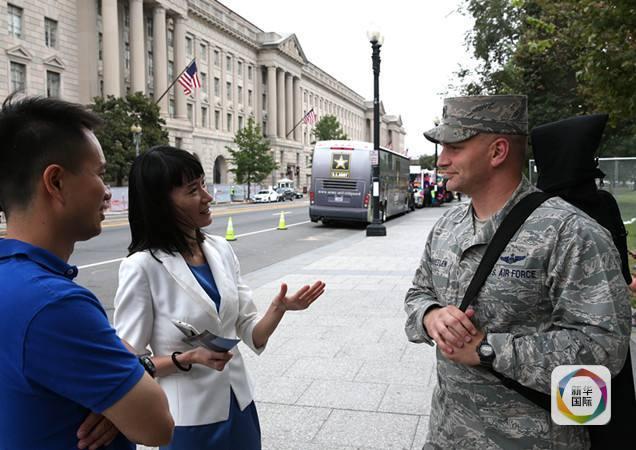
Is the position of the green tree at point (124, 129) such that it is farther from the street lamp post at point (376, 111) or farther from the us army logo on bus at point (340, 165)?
the street lamp post at point (376, 111)

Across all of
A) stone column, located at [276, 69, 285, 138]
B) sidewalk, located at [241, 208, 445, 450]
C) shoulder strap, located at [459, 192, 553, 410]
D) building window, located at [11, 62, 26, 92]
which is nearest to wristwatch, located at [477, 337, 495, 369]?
shoulder strap, located at [459, 192, 553, 410]

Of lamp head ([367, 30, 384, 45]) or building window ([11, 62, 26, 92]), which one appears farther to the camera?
building window ([11, 62, 26, 92])

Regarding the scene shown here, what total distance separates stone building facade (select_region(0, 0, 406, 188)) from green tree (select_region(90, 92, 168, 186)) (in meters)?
5.41

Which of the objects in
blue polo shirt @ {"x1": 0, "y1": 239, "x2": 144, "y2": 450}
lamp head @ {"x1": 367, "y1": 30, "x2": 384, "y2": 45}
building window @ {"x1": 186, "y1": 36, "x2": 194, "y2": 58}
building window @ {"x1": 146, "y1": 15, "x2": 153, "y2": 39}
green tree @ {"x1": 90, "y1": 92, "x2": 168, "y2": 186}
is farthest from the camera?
building window @ {"x1": 186, "y1": 36, "x2": 194, "y2": 58}

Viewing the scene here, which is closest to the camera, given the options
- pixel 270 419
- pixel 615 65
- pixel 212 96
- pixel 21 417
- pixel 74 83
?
pixel 21 417

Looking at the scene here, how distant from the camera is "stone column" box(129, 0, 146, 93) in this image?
168 feet

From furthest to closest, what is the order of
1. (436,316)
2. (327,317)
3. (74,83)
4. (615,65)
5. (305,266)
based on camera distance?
1. (74,83)
2. (305,266)
3. (615,65)
4. (327,317)
5. (436,316)

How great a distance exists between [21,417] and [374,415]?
3334 millimetres

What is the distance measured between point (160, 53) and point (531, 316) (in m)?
58.3

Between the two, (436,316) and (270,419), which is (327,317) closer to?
(270,419)

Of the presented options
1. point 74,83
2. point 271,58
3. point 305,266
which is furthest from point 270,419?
point 271,58

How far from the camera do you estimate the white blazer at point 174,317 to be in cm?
222

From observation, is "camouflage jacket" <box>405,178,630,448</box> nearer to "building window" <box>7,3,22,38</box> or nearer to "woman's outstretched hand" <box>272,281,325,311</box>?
"woman's outstretched hand" <box>272,281,325,311</box>

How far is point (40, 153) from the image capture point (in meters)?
1.39
